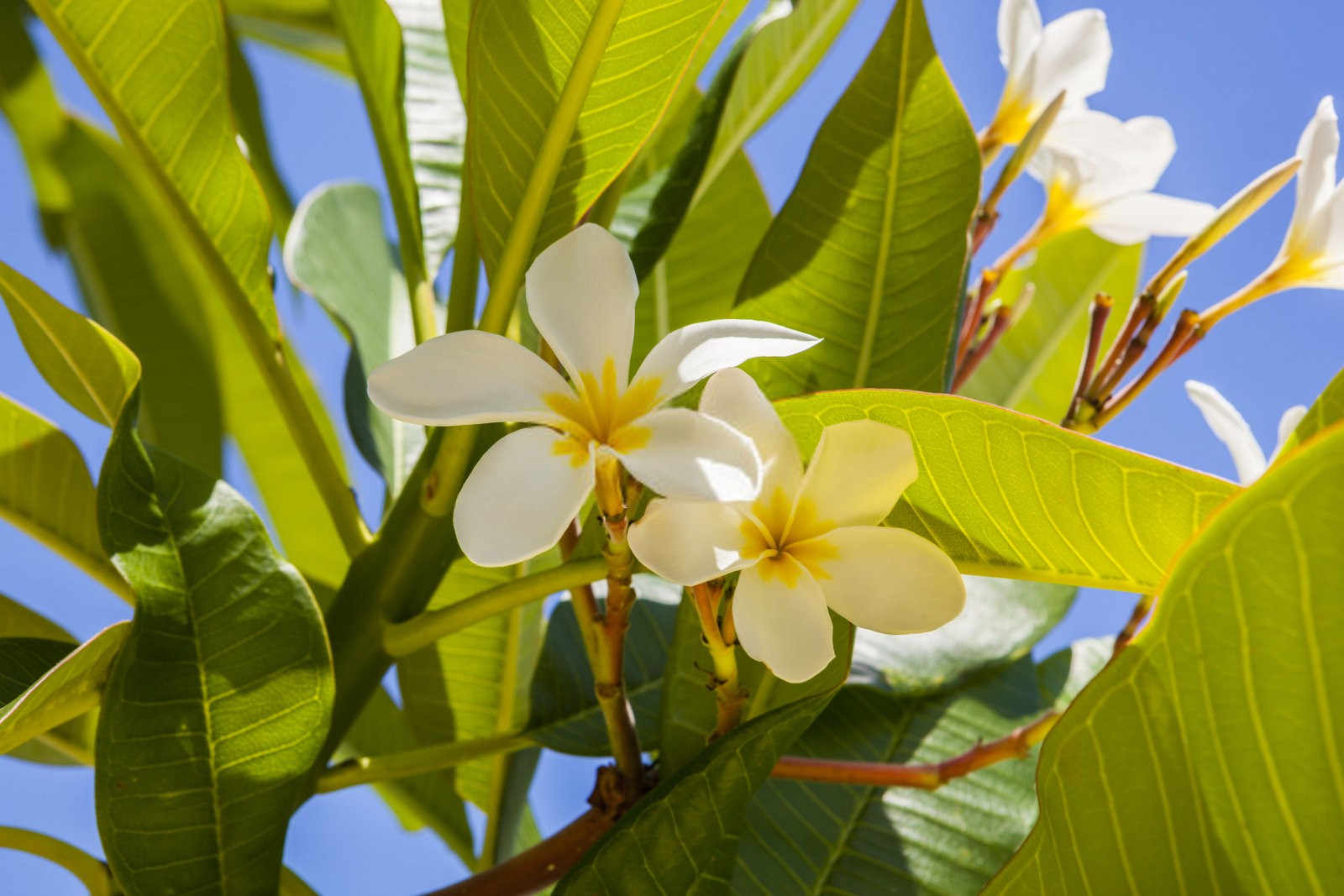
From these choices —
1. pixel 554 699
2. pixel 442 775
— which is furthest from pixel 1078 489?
pixel 442 775

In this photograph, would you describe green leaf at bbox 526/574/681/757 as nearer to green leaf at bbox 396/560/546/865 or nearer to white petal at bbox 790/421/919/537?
green leaf at bbox 396/560/546/865

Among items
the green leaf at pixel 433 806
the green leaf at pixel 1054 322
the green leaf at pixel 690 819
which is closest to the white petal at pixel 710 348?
the green leaf at pixel 690 819

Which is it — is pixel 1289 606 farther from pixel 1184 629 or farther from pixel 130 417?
pixel 130 417

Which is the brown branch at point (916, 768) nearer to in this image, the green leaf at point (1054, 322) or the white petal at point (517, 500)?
the white petal at point (517, 500)

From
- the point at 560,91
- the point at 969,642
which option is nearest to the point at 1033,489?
the point at 560,91

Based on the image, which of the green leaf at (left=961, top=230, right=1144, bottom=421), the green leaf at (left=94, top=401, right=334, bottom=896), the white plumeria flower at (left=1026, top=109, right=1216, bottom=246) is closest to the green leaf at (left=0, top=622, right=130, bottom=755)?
the green leaf at (left=94, top=401, right=334, bottom=896)
